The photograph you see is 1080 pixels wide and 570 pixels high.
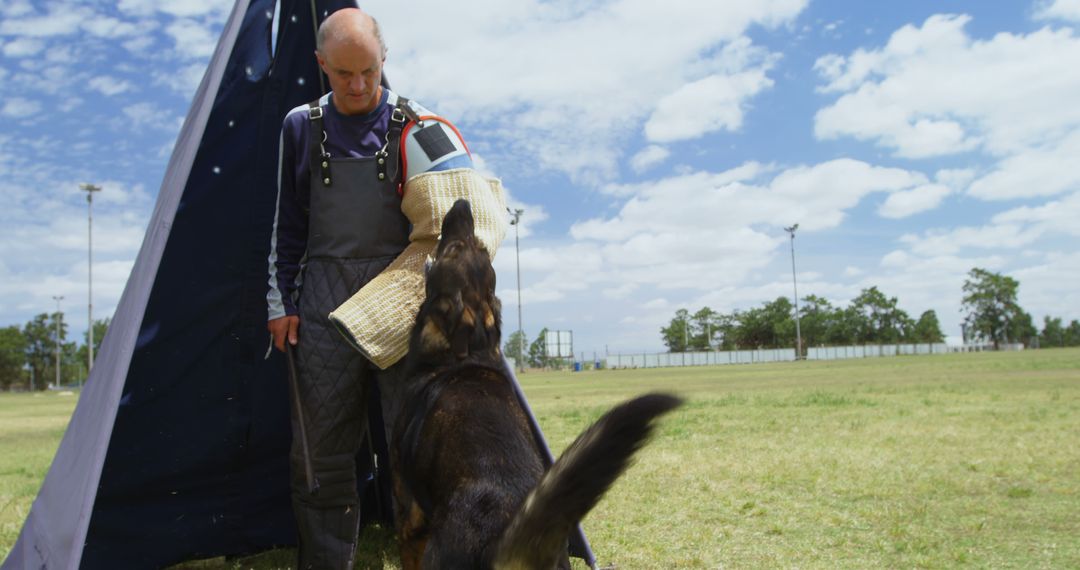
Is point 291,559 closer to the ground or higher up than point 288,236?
closer to the ground

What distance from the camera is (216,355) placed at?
4.52 m

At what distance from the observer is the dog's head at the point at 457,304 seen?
3045 mm

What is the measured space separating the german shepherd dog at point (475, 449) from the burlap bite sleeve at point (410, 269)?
0.47 feet

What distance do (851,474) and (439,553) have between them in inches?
223

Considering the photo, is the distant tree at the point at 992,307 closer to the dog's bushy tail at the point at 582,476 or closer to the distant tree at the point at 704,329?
the distant tree at the point at 704,329

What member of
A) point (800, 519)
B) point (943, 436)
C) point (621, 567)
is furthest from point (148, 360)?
point (943, 436)

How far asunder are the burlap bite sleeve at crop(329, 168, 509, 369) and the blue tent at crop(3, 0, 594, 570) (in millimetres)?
1244

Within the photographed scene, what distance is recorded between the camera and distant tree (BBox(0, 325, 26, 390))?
98.4m

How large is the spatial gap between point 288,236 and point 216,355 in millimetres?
1259

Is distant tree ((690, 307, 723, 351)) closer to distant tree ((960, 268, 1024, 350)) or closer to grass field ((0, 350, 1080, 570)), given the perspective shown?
distant tree ((960, 268, 1024, 350))

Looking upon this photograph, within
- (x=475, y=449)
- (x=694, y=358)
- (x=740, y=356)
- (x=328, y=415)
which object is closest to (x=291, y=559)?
(x=328, y=415)

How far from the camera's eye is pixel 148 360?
165 inches

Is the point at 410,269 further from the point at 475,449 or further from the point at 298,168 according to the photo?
the point at 475,449

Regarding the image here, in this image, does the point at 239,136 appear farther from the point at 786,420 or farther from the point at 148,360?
the point at 786,420
